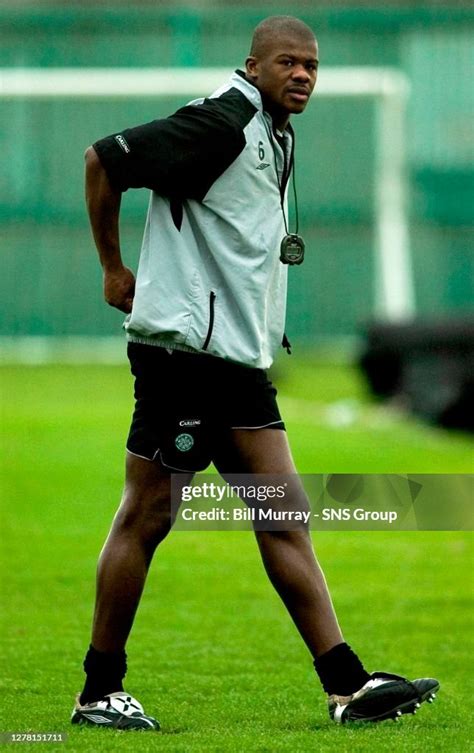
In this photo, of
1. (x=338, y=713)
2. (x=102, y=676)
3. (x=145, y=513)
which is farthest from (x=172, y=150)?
(x=338, y=713)

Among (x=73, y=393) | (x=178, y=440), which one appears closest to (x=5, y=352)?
(x=73, y=393)

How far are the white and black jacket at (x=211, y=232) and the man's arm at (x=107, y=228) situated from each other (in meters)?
0.05

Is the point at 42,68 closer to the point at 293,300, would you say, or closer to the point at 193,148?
the point at 293,300

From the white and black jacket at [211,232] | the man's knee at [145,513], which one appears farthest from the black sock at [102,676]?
the white and black jacket at [211,232]

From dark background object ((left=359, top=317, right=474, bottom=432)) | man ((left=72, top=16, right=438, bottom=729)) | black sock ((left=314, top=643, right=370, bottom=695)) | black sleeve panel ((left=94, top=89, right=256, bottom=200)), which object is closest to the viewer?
black sleeve panel ((left=94, top=89, right=256, bottom=200))

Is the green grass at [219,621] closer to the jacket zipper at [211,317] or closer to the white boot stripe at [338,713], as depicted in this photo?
the white boot stripe at [338,713]

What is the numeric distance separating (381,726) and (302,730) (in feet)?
0.82

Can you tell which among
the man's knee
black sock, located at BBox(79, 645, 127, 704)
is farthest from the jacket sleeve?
black sock, located at BBox(79, 645, 127, 704)

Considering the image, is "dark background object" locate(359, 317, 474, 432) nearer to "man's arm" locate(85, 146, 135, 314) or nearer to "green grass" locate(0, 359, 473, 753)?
"green grass" locate(0, 359, 473, 753)

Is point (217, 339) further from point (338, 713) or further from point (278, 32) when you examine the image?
point (338, 713)

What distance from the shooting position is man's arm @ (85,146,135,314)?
493cm

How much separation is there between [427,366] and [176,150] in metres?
14.8

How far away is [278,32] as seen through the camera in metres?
5.11

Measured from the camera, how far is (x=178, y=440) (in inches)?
200
